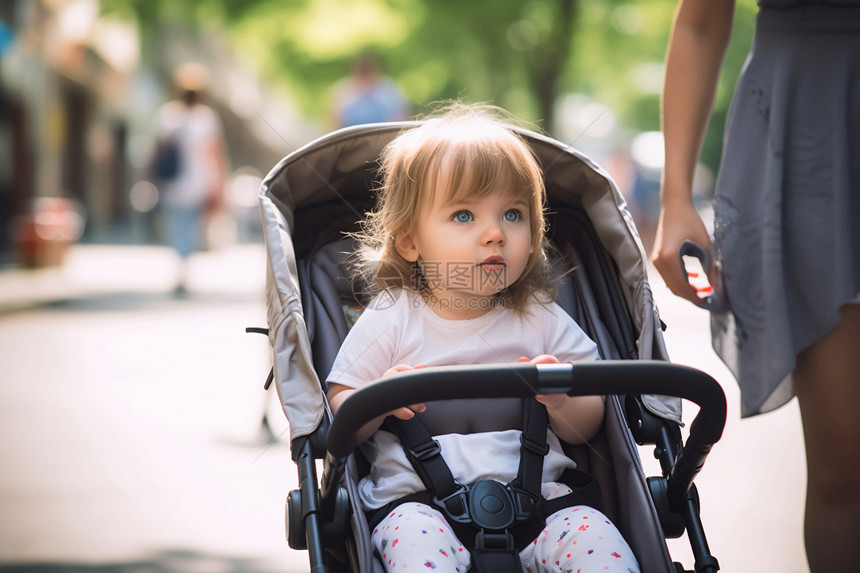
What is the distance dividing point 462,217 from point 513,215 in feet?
0.45

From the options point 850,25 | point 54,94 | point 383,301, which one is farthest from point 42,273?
point 850,25

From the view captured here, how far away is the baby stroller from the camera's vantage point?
1.87 metres

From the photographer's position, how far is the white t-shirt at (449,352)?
2.43m

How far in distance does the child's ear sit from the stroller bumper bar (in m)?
0.87

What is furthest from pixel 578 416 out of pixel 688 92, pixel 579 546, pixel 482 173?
pixel 688 92

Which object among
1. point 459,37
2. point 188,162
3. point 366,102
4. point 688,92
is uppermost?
point 459,37

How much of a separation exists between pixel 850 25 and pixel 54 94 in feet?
76.0

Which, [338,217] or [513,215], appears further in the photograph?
[338,217]

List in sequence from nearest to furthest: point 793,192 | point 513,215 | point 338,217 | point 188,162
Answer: point 793,192
point 513,215
point 338,217
point 188,162

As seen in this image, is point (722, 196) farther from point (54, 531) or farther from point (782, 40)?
point (54, 531)

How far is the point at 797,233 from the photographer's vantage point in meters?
2.35

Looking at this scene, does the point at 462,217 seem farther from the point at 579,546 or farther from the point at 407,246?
the point at 579,546

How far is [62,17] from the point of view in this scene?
2300 cm

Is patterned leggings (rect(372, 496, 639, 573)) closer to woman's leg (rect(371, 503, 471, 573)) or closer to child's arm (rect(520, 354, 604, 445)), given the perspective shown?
woman's leg (rect(371, 503, 471, 573))
